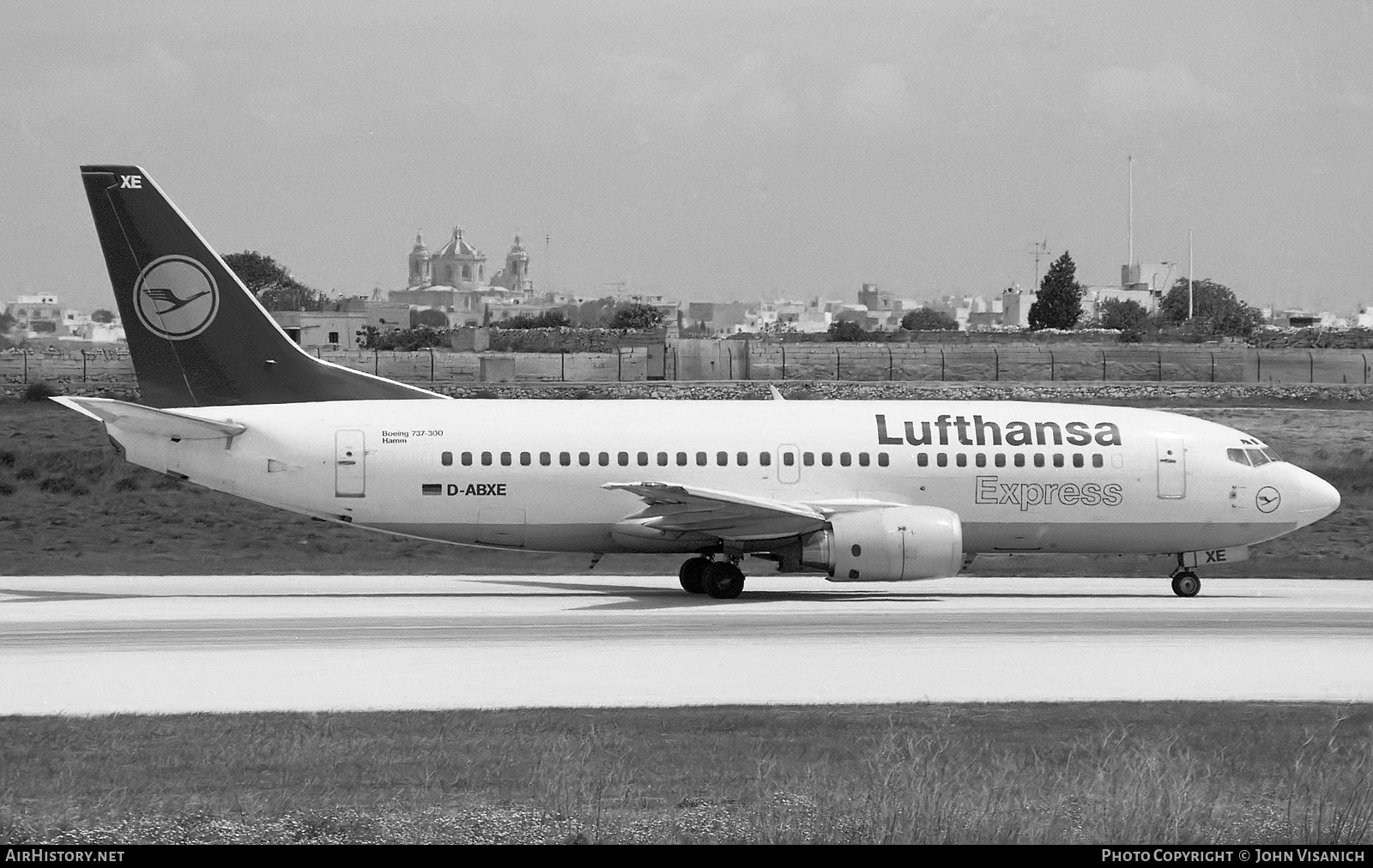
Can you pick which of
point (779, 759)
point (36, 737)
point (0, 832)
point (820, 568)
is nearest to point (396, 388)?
point (820, 568)

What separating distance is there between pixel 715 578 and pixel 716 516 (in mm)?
1391

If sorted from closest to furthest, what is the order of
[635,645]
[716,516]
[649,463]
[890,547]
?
[635,645] < [890,547] < [716,516] < [649,463]

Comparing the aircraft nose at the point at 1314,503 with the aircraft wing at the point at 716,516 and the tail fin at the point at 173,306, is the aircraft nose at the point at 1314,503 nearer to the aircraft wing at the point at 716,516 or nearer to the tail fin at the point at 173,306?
the aircraft wing at the point at 716,516

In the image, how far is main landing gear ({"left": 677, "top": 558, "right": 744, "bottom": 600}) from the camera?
29.9 meters

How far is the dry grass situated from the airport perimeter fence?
2584 inches

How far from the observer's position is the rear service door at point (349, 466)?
1164 inches

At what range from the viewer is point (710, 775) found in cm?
1469

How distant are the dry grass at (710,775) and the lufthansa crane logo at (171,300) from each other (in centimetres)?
1418

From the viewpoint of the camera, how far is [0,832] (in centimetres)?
1201

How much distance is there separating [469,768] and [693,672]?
6535 mm

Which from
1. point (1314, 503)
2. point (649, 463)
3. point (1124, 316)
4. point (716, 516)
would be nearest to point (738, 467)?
point (716, 516)

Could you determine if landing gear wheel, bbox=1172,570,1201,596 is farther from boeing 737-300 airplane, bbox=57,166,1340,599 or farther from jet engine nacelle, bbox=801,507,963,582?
jet engine nacelle, bbox=801,507,963,582

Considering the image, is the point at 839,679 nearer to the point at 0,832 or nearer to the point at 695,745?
the point at 695,745

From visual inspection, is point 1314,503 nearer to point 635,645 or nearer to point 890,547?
point 890,547
